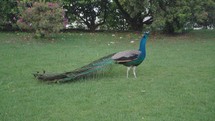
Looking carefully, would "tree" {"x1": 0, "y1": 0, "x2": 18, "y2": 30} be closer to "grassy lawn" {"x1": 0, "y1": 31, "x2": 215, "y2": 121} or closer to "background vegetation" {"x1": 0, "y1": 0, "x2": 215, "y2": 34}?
"background vegetation" {"x1": 0, "y1": 0, "x2": 215, "y2": 34}

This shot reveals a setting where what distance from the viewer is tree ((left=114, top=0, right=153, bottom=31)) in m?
13.9

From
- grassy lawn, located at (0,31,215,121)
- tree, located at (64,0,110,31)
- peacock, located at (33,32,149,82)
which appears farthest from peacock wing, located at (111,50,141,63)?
tree, located at (64,0,110,31)

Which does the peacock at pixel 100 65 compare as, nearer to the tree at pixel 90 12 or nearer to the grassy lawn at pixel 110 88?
the grassy lawn at pixel 110 88

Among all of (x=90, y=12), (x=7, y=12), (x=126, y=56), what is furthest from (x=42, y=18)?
(x=126, y=56)

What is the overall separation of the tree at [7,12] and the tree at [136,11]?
4.52 m

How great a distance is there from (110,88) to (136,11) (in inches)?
314

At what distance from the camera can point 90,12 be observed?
682 inches

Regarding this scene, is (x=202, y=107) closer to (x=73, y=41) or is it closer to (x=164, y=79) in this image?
(x=164, y=79)

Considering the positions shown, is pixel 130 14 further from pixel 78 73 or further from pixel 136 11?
pixel 78 73

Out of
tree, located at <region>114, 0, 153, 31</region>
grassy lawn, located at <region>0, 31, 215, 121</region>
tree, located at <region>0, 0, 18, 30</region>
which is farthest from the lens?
tree, located at <region>0, 0, 18, 30</region>

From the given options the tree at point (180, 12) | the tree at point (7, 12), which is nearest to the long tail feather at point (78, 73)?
the tree at point (180, 12)

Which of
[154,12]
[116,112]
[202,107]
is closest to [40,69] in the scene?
[116,112]

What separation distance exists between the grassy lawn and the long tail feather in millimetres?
124

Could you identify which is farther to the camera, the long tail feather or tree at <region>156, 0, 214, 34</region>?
tree at <region>156, 0, 214, 34</region>
